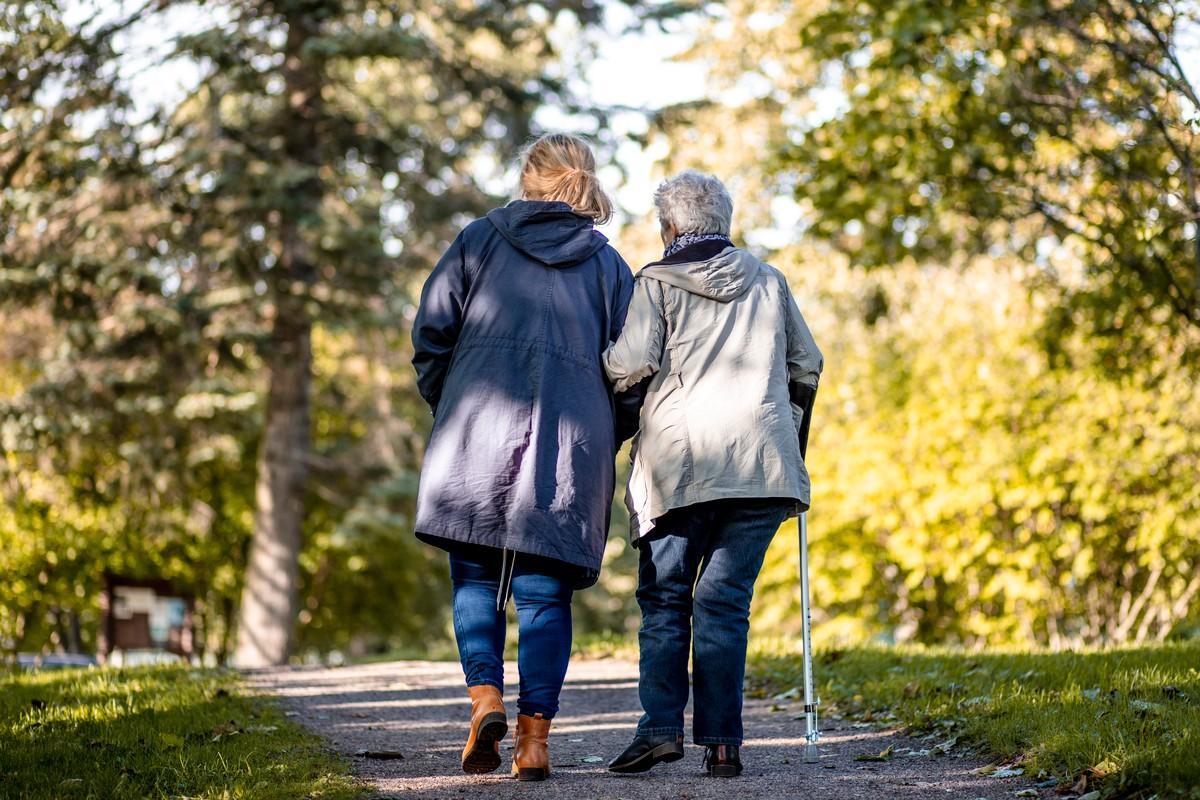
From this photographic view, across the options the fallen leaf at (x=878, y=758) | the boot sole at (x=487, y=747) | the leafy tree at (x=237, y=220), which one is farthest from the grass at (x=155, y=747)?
the leafy tree at (x=237, y=220)

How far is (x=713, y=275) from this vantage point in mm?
4293

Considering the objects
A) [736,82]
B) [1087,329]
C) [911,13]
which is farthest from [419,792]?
[736,82]

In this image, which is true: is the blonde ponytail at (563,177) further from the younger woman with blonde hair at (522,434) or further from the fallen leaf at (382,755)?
the fallen leaf at (382,755)

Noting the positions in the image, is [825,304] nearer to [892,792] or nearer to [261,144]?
[261,144]

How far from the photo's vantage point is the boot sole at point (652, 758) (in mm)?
4215

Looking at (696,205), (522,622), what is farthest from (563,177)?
(522,622)

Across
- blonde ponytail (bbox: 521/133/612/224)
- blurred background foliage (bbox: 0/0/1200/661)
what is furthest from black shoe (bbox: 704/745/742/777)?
blurred background foliage (bbox: 0/0/1200/661)

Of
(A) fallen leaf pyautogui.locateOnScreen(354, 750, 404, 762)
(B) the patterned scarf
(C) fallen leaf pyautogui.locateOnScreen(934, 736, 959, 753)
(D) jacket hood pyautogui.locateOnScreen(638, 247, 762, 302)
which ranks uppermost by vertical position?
(B) the patterned scarf

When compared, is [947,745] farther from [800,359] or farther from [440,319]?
[440,319]

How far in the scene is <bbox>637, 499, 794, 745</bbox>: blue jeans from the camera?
4.21 metres

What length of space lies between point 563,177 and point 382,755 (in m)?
2.21

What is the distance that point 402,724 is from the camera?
5699 millimetres

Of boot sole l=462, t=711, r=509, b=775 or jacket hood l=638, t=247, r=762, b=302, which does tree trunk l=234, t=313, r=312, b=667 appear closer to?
jacket hood l=638, t=247, r=762, b=302

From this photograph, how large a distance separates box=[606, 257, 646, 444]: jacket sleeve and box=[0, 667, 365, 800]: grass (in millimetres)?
1482
